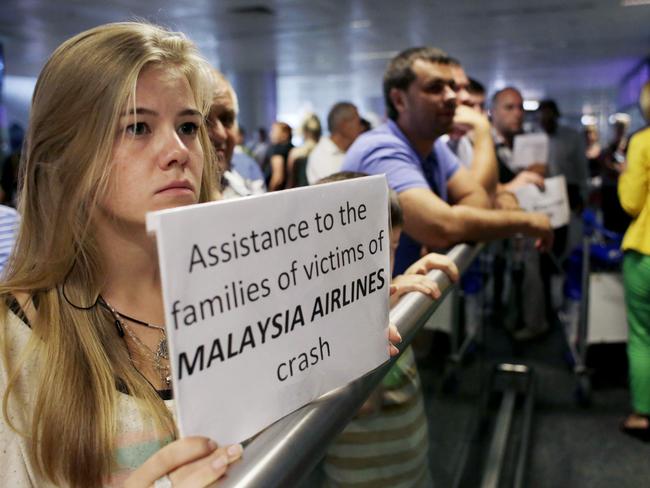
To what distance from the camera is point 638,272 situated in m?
3.23

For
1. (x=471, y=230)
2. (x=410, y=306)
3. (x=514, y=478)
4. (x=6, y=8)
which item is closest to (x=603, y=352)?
(x=514, y=478)

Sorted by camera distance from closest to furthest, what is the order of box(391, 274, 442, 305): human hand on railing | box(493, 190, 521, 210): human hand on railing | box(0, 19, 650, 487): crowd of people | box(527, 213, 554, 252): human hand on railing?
box(0, 19, 650, 487): crowd of people, box(391, 274, 442, 305): human hand on railing, box(527, 213, 554, 252): human hand on railing, box(493, 190, 521, 210): human hand on railing

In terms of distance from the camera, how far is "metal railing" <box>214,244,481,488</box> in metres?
0.66

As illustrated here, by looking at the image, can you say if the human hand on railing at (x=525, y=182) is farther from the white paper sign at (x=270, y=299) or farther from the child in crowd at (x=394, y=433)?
the white paper sign at (x=270, y=299)

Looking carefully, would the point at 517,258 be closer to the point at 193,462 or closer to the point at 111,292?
the point at 111,292

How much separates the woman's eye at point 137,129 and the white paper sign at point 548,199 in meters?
2.72

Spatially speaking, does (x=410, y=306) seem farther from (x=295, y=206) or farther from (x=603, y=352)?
(x=603, y=352)

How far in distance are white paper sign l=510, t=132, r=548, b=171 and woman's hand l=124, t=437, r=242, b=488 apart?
12.3ft

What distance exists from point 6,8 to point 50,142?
9.63 meters

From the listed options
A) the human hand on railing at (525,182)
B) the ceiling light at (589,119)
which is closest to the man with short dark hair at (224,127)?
the human hand on railing at (525,182)

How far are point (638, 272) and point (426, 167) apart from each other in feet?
4.93

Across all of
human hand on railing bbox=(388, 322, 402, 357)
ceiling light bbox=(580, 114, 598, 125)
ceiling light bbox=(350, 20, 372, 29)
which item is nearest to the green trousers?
human hand on railing bbox=(388, 322, 402, 357)

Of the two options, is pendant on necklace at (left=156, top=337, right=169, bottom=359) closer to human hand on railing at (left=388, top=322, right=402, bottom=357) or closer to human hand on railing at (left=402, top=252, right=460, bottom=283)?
human hand on railing at (left=388, top=322, right=402, bottom=357)

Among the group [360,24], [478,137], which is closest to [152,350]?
[478,137]
